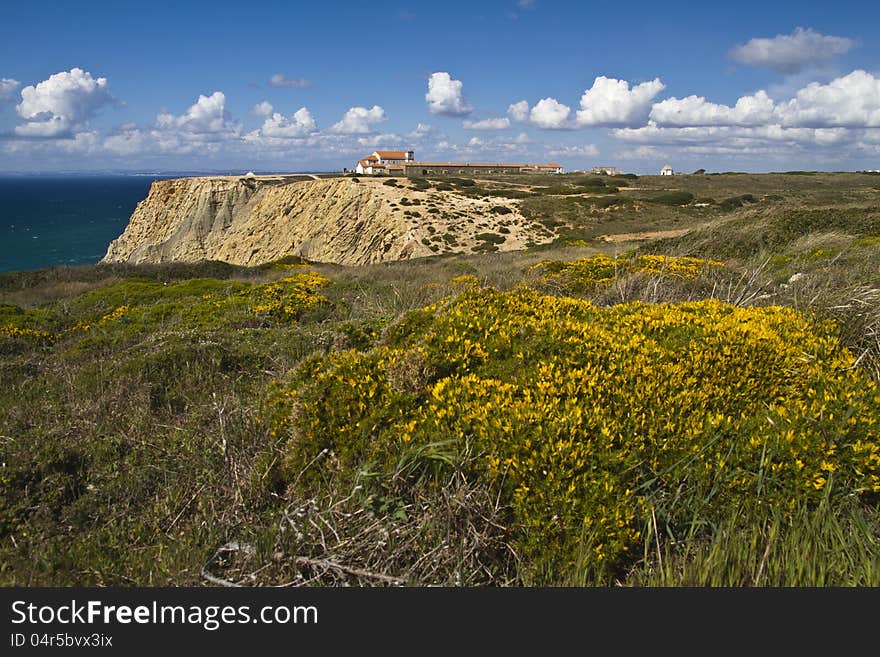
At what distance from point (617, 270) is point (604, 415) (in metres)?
6.48

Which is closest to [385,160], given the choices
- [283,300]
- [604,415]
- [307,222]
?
[307,222]

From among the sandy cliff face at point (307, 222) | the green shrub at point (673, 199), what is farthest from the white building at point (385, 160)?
the green shrub at point (673, 199)

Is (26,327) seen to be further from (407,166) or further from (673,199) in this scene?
(407,166)

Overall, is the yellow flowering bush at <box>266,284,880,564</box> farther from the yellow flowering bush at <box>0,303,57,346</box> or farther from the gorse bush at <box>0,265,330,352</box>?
the yellow flowering bush at <box>0,303,57,346</box>

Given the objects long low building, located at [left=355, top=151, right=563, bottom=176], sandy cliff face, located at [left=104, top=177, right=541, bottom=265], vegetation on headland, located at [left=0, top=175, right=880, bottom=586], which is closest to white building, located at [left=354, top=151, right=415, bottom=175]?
long low building, located at [left=355, top=151, right=563, bottom=176]

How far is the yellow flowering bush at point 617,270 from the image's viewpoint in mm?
8922

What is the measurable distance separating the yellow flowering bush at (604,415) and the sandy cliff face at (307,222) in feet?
112

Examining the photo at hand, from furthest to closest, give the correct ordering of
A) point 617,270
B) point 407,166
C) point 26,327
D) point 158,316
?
point 407,166 → point 158,316 → point 26,327 → point 617,270

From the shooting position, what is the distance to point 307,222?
5184 cm

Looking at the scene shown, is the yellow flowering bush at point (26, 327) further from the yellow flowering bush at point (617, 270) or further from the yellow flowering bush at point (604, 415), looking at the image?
the yellow flowering bush at point (617, 270)

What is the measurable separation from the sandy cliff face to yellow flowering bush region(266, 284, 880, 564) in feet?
112

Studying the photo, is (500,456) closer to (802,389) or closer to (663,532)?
(663,532)

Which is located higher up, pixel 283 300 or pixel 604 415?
pixel 604 415

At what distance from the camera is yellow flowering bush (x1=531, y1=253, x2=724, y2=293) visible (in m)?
8.92
